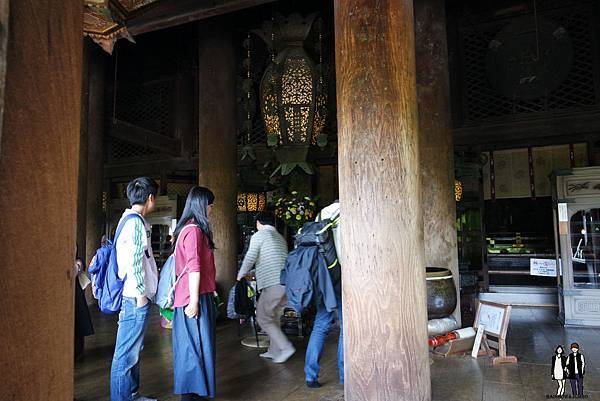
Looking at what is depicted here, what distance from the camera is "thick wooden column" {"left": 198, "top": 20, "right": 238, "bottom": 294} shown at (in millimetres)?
6043

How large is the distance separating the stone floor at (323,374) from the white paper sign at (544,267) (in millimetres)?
1673

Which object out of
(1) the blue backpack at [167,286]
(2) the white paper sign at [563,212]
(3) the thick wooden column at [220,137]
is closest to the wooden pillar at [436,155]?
(2) the white paper sign at [563,212]

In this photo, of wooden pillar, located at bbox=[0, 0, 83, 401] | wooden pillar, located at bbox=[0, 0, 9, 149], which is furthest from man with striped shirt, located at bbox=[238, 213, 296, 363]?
wooden pillar, located at bbox=[0, 0, 9, 149]

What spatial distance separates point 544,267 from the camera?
22.6ft

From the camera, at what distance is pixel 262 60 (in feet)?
25.6

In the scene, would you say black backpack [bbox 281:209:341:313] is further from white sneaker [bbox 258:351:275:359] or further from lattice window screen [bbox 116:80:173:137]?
lattice window screen [bbox 116:80:173:137]

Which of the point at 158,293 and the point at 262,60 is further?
the point at 262,60

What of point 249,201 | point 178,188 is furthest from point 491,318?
point 178,188

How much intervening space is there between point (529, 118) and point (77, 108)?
7.17m

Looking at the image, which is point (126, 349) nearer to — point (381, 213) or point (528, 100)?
point (381, 213)

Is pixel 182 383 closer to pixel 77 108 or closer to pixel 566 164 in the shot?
pixel 77 108

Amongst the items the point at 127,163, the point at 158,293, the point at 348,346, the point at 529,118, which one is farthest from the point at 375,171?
the point at 127,163

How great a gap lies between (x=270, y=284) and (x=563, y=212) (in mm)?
4268

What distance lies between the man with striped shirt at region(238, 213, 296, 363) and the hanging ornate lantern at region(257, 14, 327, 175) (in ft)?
6.75
